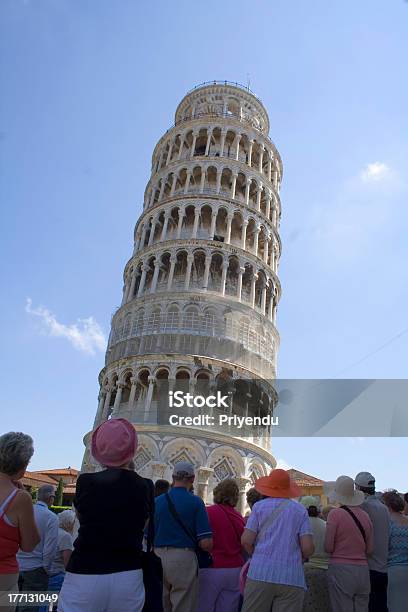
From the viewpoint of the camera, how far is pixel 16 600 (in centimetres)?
390

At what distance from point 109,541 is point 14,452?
114cm

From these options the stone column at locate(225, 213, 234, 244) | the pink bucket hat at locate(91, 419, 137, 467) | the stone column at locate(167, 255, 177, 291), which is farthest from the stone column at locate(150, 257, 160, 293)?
the pink bucket hat at locate(91, 419, 137, 467)

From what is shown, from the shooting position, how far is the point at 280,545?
14.0ft

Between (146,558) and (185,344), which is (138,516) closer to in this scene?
(146,558)

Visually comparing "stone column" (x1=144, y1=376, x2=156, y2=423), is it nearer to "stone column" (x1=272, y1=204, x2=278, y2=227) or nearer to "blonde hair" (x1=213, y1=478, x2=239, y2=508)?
"stone column" (x1=272, y1=204, x2=278, y2=227)

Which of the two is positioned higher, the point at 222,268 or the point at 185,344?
the point at 222,268

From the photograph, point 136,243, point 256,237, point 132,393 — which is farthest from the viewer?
point 136,243

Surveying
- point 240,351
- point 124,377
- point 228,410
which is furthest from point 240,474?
point 124,377

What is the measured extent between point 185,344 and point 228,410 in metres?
4.43

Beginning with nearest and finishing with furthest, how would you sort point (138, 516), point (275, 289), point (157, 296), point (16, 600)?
point (138, 516) → point (16, 600) → point (157, 296) → point (275, 289)

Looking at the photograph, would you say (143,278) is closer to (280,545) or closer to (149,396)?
(149,396)

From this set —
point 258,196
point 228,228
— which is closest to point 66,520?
point 228,228

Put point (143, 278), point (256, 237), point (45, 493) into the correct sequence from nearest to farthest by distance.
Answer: point (45, 493) → point (143, 278) → point (256, 237)

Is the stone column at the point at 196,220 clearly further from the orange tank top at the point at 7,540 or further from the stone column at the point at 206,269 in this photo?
the orange tank top at the point at 7,540
